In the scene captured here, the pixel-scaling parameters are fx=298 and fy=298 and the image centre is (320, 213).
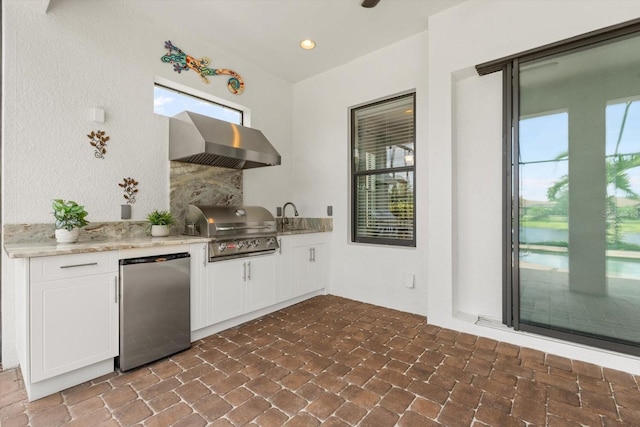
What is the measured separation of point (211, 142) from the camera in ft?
9.25

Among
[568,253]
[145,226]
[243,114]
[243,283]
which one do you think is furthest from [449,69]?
[145,226]

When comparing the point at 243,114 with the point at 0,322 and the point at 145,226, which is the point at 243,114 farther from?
the point at 0,322

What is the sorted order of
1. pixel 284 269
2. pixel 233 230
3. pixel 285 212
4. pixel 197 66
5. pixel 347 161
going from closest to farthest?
pixel 233 230
pixel 197 66
pixel 284 269
pixel 347 161
pixel 285 212

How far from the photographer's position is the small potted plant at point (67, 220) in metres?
2.21

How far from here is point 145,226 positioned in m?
2.93

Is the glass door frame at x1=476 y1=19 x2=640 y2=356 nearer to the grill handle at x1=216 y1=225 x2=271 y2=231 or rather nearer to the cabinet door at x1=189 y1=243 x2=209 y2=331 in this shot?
the grill handle at x1=216 y1=225 x2=271 y2=231

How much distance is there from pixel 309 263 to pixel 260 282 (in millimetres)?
822

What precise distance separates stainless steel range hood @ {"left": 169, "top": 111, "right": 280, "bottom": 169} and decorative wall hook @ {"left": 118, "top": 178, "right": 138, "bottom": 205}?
44cm

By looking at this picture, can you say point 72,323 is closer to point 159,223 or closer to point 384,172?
point 159,223

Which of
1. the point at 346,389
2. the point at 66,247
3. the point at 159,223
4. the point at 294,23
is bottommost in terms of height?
the point at 346,389

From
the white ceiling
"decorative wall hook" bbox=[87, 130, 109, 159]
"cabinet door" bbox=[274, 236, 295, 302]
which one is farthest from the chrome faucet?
"decorative wall hook" bbox=[87, 130, 109, 159]

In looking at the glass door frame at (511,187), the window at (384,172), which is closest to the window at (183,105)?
the window at (384,172)

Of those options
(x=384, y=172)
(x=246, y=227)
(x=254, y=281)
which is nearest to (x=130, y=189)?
(x=246, y=227)

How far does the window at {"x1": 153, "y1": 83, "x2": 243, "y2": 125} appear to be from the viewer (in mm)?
3160
